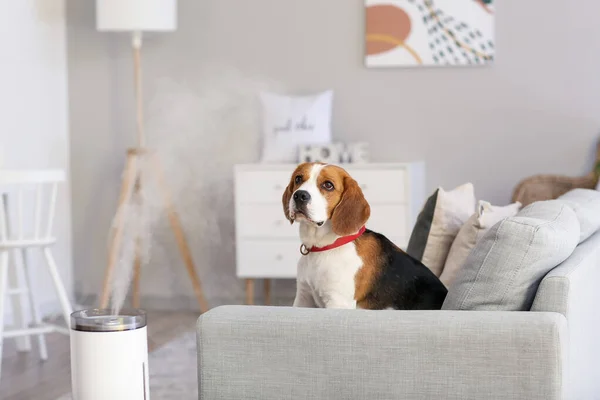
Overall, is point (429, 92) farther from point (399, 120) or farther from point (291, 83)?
point (291, 83)

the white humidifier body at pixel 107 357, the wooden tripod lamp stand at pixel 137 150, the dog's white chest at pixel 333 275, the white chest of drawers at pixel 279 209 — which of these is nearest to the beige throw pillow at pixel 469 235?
the dog's white chest at pixel 333 275

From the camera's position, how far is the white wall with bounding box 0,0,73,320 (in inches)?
179

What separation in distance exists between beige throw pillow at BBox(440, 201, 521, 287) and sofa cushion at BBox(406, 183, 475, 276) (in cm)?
13

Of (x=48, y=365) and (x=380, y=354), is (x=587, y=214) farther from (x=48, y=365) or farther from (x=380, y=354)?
(x=48, y=365)

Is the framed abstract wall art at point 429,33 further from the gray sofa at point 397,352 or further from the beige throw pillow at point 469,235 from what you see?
the gray sofa at point 397,352

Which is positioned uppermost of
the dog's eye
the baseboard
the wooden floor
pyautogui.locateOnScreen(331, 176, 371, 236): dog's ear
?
the dog's eye

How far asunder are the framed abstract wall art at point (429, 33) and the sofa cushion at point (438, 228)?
198 cm

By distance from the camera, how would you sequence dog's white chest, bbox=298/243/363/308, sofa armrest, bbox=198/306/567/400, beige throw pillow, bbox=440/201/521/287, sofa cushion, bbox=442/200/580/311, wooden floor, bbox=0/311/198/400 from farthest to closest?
wooden floor, bbox=0/311/198/400 < beige throw pillow, bbox=440/201/521/287 < dog's white chest, bbox=298/243/363/308 < sofa cushion, bbox=442/200/580/311 < sofa armrest, bbox=198/306/567/400

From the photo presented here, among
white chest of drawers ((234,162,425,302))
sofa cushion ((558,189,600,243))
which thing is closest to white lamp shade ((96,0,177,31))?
white chest of drawers ((234,162,425,302))

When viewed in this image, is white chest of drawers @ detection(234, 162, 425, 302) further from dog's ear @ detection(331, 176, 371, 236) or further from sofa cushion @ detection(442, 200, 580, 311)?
sofa cushion @ detection(442, 200, 580, 311)

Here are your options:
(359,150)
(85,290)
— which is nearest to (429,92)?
(359,150)

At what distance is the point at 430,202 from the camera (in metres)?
2.96

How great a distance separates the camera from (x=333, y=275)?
84.7 inches

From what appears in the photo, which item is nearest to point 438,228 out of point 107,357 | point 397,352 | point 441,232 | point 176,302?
point 441,232
